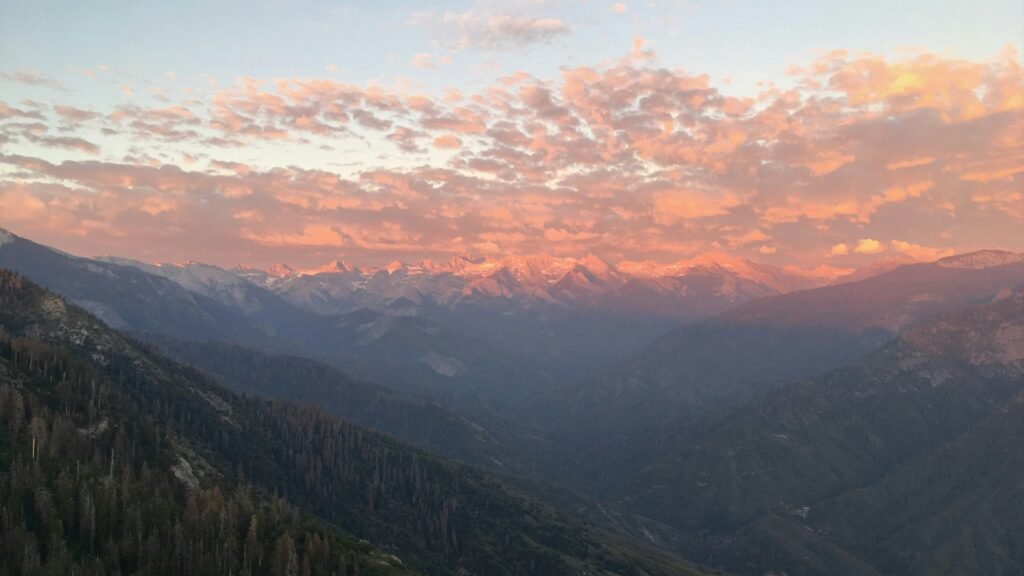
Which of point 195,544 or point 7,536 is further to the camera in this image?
point 195,544

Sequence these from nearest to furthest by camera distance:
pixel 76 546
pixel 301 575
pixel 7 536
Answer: pixel 7 536, pixel 76 546, pixel 301 575

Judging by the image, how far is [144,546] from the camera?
605 feet

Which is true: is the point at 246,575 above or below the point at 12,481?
below

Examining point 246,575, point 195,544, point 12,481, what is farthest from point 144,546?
point 12,481

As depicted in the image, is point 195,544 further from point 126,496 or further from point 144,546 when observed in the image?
point 126,496

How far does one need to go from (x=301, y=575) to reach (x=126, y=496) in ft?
188

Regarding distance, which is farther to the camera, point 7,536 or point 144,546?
point 144,546

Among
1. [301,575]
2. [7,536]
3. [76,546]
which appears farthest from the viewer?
[301,575]

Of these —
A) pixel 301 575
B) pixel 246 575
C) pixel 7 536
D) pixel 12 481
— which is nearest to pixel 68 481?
pixel 12 481

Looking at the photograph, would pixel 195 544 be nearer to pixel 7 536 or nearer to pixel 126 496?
pixel 126 496

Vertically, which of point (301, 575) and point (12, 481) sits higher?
point (12, 481)

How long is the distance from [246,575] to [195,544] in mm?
17430

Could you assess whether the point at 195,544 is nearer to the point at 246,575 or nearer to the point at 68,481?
the point at 246,575

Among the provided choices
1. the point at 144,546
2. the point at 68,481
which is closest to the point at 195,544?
the point at 144,546
